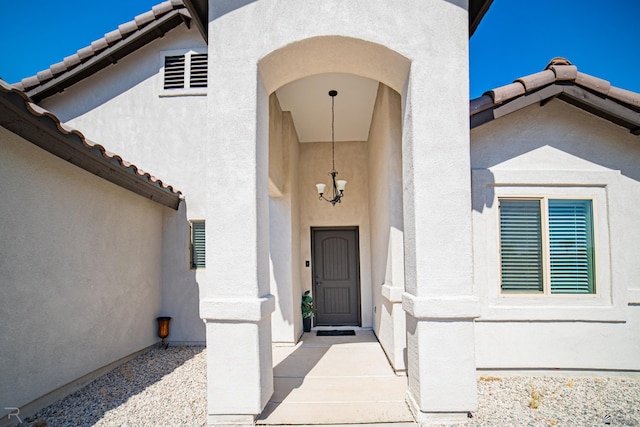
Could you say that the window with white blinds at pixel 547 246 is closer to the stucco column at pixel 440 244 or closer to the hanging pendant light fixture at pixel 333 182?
the stucco column at pixel 440 244

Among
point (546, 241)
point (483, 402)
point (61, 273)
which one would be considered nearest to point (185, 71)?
point (61, 273)

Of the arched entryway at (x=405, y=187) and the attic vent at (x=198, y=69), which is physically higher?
the attic vent at (x=198, y=69)

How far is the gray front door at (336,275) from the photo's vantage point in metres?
8.88

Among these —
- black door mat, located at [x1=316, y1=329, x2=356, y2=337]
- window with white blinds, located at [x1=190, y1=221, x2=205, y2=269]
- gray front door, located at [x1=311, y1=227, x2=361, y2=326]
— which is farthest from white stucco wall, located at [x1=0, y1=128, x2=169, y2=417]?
gray front door, located at [x1=311, y1=227, x2=361, y2=326]

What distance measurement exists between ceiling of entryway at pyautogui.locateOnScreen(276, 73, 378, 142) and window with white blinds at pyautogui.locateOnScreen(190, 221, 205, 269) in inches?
122

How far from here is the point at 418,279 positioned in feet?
11.8

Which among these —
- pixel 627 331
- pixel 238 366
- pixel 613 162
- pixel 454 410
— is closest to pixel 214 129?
pixel 238 366

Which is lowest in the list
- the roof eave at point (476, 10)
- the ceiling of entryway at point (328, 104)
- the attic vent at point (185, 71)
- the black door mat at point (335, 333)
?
the black door mat at point (335, 333)

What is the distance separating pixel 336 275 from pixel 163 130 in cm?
537

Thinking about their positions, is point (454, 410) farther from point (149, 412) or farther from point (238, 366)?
point (149, 412)

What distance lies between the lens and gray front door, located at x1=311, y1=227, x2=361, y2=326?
8875 mm

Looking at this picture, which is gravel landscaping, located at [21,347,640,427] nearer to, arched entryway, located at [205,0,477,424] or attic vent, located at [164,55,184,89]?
arched entryway, located at [205,0,477,424]

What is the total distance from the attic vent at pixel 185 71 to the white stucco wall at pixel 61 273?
287cm

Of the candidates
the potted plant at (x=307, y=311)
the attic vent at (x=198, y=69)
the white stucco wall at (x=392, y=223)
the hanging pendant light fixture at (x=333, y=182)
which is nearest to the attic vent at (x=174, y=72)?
the attic vent at (x=198, y=69)
